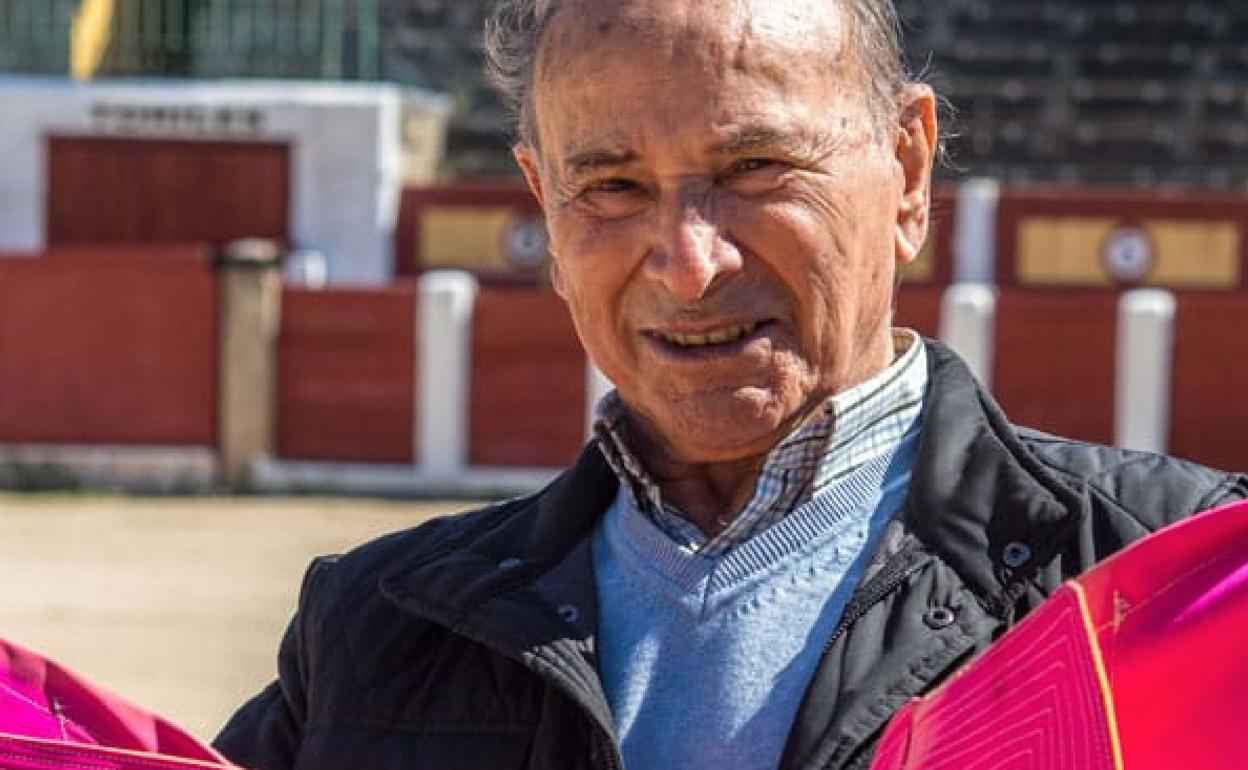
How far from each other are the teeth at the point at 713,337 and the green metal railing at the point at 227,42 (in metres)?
11.2

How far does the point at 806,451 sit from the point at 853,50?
205mm

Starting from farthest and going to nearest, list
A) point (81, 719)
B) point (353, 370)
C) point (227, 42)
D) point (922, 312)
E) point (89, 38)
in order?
point (89, 38) < point (227, 42) < point (353, 370) < point (922, 312) < point (81, 719)

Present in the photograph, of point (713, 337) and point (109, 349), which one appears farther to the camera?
point (109, 349)

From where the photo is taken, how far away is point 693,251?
3.87 feet

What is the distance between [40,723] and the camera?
1130mm

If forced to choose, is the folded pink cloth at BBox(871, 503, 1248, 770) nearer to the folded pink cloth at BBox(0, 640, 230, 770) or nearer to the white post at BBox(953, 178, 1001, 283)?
the folded pink cloth at BBox(0, 640, 230, 770)

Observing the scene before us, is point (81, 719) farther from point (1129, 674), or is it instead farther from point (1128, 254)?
point (1128, 254)

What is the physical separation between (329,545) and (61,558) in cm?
87

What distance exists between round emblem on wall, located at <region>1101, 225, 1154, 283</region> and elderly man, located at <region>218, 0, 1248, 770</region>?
10709mm

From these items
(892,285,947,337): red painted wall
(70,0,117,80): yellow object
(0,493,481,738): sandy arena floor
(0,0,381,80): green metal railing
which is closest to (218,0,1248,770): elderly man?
(0,493,481,738): sandy arena floor

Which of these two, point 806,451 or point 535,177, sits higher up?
point 535,177

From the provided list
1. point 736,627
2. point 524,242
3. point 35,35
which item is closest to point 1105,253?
point 524,242

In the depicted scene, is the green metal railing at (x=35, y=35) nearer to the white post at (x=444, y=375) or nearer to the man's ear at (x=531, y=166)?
the white post at (x=444, y=375)

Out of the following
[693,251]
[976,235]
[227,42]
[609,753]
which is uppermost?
[227,42]
